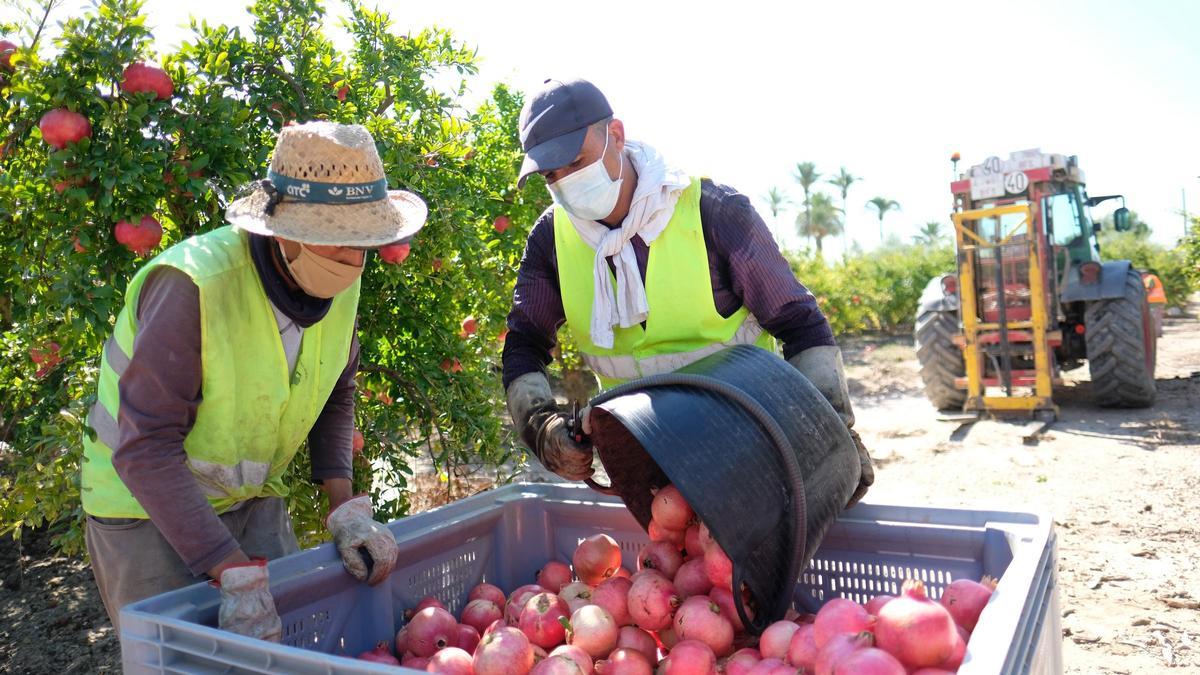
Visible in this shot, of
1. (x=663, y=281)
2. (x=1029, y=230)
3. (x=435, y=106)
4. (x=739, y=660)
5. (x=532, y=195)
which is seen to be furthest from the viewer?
(x=1029, y=230)

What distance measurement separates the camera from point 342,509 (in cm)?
216

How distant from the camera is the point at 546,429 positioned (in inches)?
92.0

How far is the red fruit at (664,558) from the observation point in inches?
87.3

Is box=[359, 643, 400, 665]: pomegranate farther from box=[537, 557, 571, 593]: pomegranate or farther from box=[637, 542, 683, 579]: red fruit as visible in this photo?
box=[637, 542, 683, 579]: red fruit

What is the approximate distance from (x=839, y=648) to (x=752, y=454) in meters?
0.36

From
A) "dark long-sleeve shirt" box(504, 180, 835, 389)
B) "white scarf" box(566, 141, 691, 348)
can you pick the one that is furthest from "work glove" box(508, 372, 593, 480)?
"white scarf" box(566, 141, 691, 348)

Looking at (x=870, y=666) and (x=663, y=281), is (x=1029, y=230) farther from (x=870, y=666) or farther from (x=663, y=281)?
(x=870, y=666)

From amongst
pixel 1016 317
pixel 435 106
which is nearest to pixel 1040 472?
pixel 1016 317

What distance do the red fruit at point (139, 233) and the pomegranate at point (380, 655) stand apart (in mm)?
1425

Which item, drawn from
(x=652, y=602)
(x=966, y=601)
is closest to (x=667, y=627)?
(x=652, y=602)

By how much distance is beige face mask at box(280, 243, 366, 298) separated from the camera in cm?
204

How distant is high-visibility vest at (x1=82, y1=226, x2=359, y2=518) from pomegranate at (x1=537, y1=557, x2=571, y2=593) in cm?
75

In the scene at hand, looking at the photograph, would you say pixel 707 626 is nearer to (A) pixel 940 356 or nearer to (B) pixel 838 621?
(B) pixel 838 621

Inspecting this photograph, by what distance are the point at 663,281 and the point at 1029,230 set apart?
758 centimetres
